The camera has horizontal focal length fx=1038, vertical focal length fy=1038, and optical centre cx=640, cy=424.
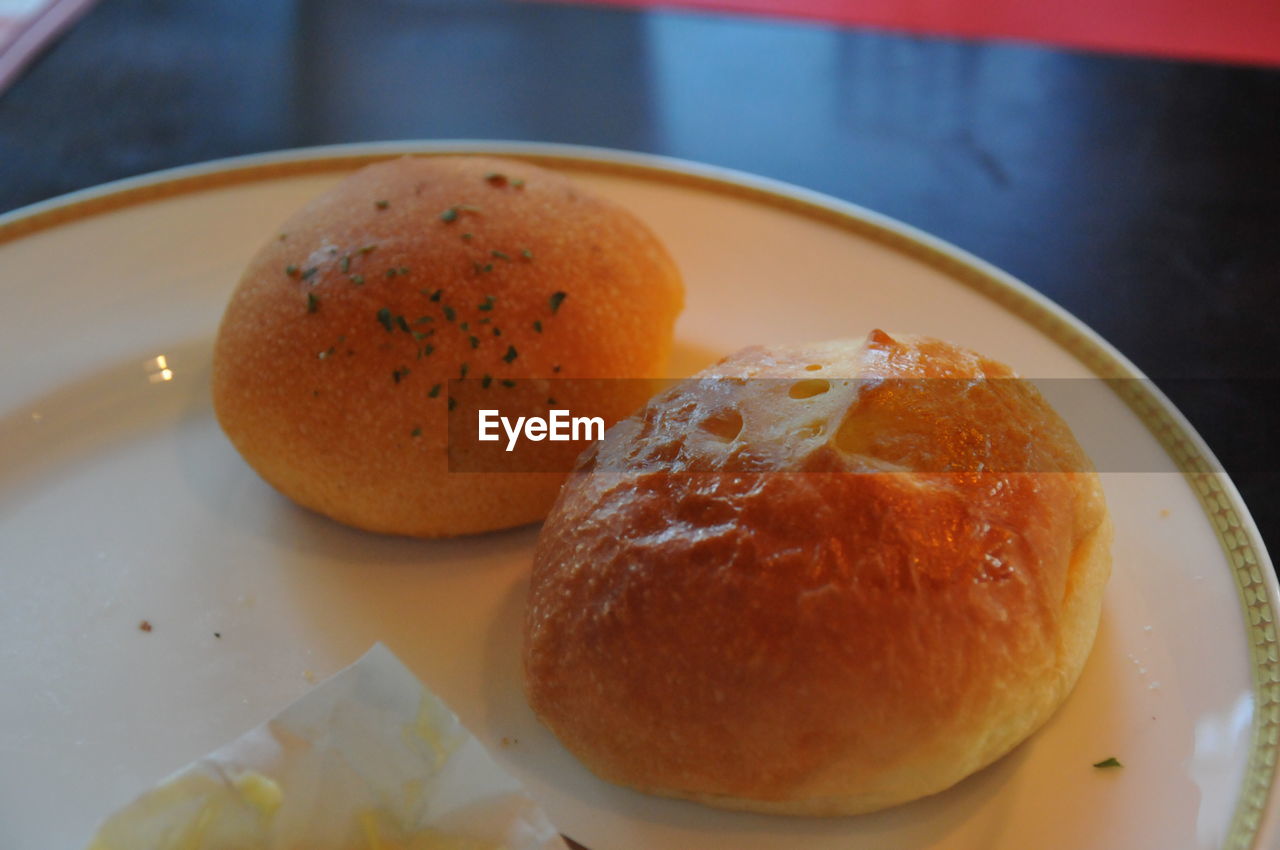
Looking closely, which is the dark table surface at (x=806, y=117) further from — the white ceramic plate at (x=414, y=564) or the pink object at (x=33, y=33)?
the white ceramic plate at (x=414, y=564)

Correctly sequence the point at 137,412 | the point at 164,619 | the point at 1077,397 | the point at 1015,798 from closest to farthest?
1. the point at 1015,798
2. the point at 164,619
3. the point at 1077,397
4. the point at 137,412

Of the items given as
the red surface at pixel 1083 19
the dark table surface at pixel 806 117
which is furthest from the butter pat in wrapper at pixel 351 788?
the red surface at pixel 1083 19

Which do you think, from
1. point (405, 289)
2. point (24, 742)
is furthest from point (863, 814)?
point (24, 742)

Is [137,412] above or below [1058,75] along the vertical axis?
below

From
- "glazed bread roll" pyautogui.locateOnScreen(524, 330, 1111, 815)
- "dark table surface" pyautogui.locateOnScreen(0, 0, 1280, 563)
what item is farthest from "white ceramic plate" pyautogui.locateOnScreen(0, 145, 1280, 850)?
"dark table surface" pyautogui.locateOnScreen(0, 0, 1280, 563)

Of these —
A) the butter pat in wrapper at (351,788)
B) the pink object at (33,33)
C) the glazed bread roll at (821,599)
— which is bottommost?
the butter pat in wrapper at (351,788)

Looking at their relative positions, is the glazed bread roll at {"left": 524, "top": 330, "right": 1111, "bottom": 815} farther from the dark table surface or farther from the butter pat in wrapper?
the dark table surface

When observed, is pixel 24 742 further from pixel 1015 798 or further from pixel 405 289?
pixel 1015 798
